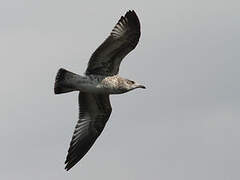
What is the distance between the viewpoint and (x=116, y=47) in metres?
21.4

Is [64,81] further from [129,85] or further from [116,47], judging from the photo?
[129,85]

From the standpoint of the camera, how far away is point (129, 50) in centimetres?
2145

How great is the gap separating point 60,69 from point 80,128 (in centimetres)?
307

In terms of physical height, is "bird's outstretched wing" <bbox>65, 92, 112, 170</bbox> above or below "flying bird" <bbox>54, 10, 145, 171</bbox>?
below

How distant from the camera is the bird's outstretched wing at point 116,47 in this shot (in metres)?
21.4

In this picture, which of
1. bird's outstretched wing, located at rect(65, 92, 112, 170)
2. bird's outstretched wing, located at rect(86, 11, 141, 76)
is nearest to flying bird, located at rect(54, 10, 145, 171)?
bird's outstretched wing, located at rect(86, 11, 141, 76)

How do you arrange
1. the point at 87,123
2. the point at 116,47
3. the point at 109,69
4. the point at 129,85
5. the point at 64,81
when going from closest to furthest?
1. the point at 64,81
2. the point at 116,47
3. the point at 109,69
4. the point at 129,85
5. the point at 87,123

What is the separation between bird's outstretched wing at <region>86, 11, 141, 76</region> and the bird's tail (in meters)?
0.56

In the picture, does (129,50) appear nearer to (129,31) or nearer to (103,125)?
(129,31)

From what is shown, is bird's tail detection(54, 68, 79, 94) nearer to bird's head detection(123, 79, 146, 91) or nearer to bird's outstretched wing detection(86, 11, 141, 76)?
bird's outstretched wing detection(86, 11, 141, 76)

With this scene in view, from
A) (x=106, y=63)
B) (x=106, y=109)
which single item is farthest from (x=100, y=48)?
(x=106, y=109)

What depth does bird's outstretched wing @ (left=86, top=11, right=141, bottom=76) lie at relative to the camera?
70.2 ft

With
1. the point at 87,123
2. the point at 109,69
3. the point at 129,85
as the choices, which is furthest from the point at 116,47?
the point at 87,123

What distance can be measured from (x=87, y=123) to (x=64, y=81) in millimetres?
2826
